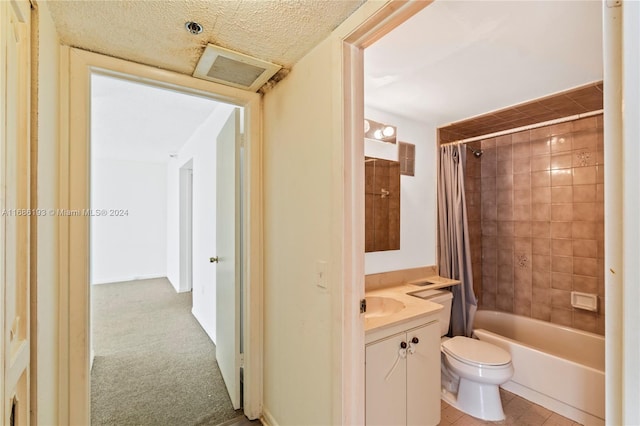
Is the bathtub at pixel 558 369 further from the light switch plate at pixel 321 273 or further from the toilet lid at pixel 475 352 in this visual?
the light switch plate at pixel 321 273

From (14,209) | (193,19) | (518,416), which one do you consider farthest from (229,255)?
(518,416)

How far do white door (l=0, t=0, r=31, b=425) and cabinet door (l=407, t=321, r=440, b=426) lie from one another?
1.54 m

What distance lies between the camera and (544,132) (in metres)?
2.71

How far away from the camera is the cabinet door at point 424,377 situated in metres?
1.58

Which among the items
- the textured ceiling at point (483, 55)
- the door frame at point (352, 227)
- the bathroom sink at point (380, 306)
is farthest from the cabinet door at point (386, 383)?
the textured ceiling at point (483, 55)

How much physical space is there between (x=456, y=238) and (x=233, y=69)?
2.32 metres

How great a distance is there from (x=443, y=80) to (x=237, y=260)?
1861 millimetres

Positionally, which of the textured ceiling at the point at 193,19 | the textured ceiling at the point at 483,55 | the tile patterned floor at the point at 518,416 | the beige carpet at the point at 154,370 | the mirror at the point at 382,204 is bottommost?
the tile patterned floor at the point at 518,416

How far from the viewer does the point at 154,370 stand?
2.35 meters

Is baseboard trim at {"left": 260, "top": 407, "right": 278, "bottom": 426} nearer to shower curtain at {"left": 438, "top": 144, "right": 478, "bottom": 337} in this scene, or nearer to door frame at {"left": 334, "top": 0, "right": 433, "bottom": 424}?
door frame at {"left": 334, "top": 0, "right": 433, "bottom": 424}

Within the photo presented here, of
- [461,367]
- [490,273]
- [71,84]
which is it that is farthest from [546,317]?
[71,84]

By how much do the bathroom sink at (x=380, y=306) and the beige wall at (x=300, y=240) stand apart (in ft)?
2.09

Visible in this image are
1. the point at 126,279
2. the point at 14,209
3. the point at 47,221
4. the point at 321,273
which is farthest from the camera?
the point at 126,279

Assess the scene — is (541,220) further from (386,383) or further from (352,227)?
(352,227)
